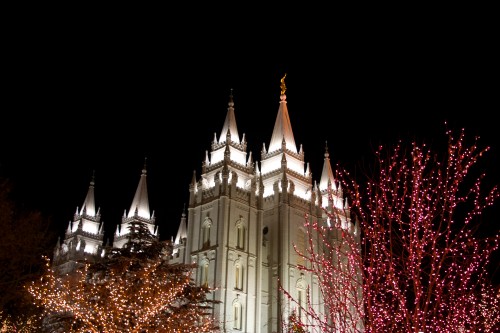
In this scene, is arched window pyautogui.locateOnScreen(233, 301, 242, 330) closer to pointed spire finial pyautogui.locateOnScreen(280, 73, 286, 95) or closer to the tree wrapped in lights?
the tree wrapped in lights

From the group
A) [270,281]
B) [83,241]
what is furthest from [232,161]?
[83,241]

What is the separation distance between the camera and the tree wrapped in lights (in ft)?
78.6

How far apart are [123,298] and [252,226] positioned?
2738 cm

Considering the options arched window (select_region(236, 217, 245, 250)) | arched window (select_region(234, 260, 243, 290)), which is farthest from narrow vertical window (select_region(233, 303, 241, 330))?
arched window (select_region(236, 217, 245, 250))

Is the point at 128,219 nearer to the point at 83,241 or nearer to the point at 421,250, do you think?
the point at 83,241

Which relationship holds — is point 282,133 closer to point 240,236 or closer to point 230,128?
point 230,128

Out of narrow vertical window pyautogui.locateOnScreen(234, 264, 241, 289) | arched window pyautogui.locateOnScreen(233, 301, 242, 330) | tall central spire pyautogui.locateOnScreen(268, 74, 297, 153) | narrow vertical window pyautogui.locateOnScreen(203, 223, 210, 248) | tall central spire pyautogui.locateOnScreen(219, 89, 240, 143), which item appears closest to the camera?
arched window pyautogui.locateOnScreen(233, 301, 242, 330)

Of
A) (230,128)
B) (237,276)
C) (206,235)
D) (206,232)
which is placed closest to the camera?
(237,276)

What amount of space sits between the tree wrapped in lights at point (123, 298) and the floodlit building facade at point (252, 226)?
18.6 m

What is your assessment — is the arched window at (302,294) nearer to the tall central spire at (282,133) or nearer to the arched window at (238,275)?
the arched window at (238,275)

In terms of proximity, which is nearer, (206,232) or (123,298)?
(123,298)

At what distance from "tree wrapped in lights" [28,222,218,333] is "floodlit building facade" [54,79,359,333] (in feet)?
61.0

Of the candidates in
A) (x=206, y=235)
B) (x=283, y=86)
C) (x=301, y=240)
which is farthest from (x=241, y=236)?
(x=283, y=86)

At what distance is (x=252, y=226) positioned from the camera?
5119 cm
